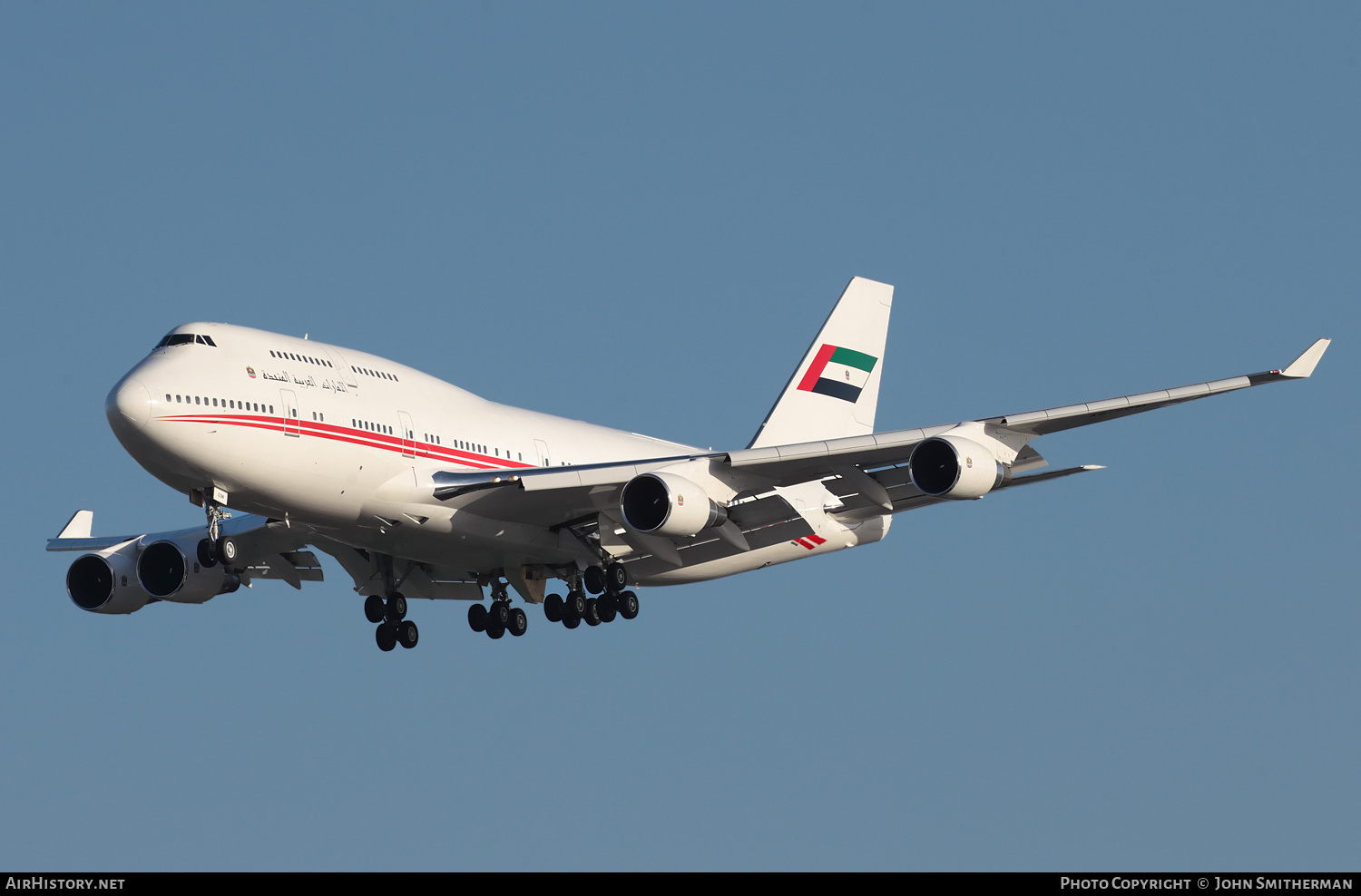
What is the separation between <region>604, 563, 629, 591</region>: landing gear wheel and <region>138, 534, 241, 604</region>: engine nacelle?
1032cm

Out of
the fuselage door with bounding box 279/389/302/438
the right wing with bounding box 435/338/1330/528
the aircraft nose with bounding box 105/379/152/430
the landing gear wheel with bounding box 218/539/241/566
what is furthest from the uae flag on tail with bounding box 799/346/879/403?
the aircraft nose with bounding box 105/379/152/430

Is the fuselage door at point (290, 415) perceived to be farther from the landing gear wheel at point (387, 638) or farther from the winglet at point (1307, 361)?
the winglet at point (1307, 361)

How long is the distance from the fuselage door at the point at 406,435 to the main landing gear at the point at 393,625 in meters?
7.03

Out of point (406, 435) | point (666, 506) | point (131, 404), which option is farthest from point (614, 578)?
point (131, 404)

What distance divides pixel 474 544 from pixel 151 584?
10382 mm

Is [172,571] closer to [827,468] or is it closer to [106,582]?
[106,582]

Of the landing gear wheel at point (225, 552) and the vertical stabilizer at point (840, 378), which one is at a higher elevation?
the vertical stabilizer at point (840, 378)

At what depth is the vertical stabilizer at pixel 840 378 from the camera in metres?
46.9

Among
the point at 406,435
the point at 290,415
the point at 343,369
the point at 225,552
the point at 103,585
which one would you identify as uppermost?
the point at 343,369

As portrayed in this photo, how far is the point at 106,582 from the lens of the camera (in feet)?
141

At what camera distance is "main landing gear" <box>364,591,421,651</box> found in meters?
41.2

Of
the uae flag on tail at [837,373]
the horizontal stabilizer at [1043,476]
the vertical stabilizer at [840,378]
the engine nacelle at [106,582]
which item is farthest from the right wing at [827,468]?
the engine nacelle at [106,582]

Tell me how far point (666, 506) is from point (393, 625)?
9.62 metres
